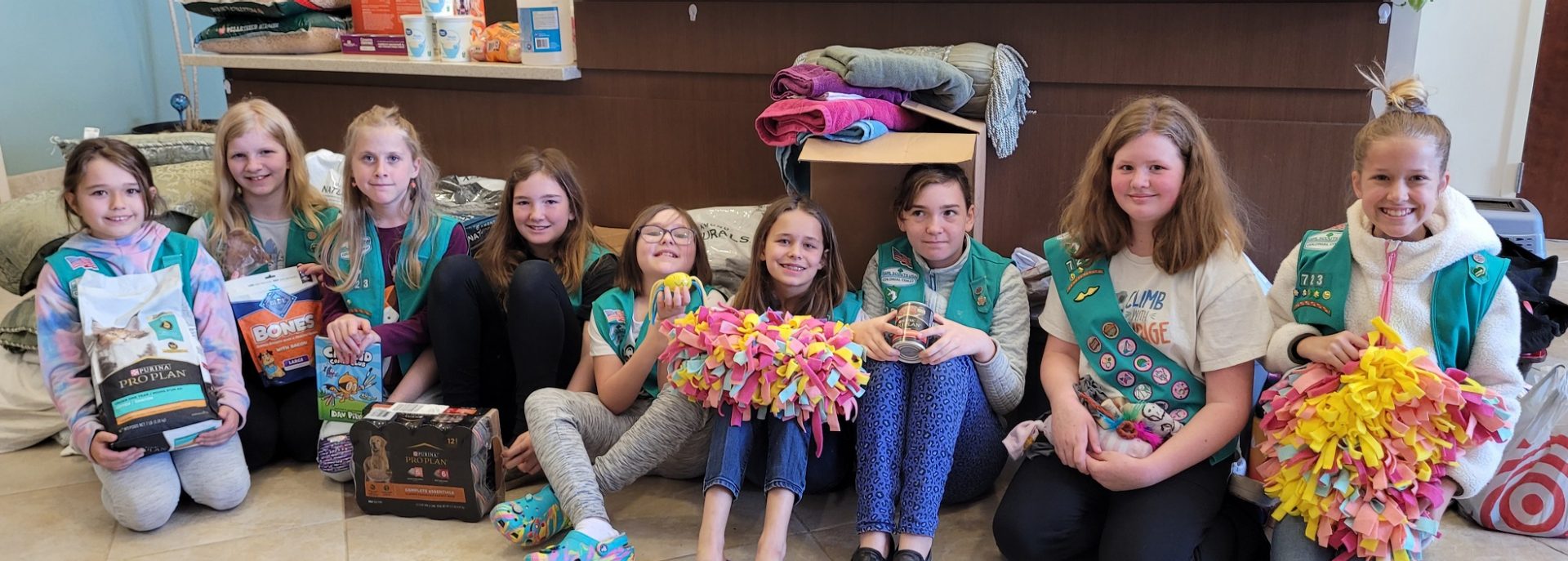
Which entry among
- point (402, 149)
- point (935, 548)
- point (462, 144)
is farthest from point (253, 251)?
point (935, 548)

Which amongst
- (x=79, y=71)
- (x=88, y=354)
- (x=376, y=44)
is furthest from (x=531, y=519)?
(x=79, y=71)

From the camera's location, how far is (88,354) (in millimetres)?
2143

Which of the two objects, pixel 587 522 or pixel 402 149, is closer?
pixel 587 522

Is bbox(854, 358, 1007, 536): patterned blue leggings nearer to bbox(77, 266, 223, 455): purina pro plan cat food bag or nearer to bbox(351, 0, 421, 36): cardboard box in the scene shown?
bbox(77, 266, 223, 455): purina pro plan cat food bag

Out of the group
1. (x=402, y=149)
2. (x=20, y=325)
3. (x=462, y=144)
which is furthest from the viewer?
(x=462, y=144)

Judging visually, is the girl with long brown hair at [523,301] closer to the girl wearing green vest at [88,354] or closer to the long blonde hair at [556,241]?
the long blonde hair at [556,241]

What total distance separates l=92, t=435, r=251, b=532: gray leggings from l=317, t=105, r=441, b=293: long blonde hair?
1.36ft

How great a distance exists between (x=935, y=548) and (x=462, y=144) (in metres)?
2.16

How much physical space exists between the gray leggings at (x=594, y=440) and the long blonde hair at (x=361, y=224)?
1.66 ft

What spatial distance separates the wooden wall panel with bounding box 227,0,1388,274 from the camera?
8.10ft

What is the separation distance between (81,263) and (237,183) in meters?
0.37

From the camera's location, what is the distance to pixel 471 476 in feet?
6.88

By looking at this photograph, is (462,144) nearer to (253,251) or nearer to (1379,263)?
(253,251)

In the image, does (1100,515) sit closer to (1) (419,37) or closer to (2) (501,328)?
(2) (501,328)
